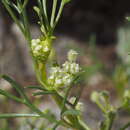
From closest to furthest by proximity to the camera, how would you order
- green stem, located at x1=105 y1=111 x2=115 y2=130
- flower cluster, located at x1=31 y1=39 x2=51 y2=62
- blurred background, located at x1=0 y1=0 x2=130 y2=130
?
flower cluster, located at x1=31 y1=39 x2=51 y2=62
green stem, located at x1=105 y1=111 x2=115 y2=130
blurred background, located at x1=0 y1=0 x2=130 y2=130

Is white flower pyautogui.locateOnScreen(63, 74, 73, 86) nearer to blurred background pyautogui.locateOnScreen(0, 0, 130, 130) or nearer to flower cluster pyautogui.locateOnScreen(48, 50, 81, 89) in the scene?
flower cluster pyautogui.locateOnScreen(48, 50, 81, 89)

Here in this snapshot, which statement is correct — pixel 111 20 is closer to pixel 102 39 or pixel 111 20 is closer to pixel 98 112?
pixel 102 39

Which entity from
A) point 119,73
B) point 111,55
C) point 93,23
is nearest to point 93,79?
point 111,55

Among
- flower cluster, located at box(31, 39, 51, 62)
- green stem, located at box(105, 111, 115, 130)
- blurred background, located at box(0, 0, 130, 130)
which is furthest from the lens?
blurred background, located at box(0, 0, 130, 130)

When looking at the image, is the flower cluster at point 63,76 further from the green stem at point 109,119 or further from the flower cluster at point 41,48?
the green stem at point 109,119

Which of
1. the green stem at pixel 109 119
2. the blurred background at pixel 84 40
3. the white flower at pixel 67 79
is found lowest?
the blurred background at pixel 84 40

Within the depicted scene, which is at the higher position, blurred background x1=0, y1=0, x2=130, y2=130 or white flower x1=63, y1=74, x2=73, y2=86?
white flower x1=63, y1=74, x2=73, y2=86

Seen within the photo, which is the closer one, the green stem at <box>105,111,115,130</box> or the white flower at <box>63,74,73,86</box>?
the white flower at <box>63,74,73,86</box>

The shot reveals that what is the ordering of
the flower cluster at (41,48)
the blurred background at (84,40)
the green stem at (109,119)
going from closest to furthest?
the flower cluster at (41,48) < the green stem at (109,119) < the blurred background at (84,40)

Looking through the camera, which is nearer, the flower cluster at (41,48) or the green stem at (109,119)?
the flower cluster at (41,48)

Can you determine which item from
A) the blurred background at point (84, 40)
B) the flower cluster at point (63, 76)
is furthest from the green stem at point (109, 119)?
the blurred background at point (84, 40)

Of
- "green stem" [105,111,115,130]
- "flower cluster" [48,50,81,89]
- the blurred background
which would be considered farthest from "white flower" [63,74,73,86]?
the blurred background
